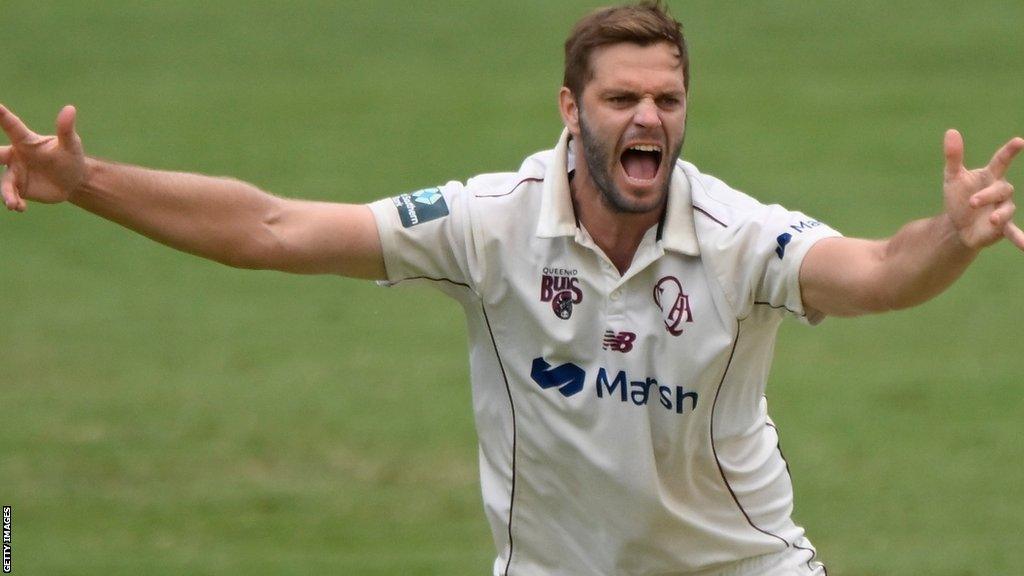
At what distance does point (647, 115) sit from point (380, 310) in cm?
940

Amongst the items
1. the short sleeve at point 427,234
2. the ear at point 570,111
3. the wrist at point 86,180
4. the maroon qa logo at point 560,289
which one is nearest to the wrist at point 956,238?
the maroon qa logo at point 560,289

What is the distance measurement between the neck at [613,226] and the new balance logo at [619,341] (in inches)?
9.7

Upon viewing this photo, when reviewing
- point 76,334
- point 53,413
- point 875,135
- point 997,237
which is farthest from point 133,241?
point 997,237

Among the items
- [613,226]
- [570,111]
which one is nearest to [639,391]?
[613,226]

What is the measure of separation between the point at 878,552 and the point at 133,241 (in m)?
8.88

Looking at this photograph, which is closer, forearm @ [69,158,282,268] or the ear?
forearm @ [69,158,282,268]

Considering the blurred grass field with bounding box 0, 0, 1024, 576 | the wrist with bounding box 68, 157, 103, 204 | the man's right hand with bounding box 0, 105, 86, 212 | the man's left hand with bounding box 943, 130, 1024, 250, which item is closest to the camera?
the man's left hand with bounding box 943, 130, 1024, 250

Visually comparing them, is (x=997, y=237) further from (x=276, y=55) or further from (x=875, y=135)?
(x=276, y=55)

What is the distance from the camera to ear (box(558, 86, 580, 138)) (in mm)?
7250

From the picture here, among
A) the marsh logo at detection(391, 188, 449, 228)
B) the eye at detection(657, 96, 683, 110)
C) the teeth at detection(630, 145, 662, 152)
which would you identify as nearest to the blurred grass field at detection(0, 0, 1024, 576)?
the marsh logo at detection(391, 188, 449, 228)

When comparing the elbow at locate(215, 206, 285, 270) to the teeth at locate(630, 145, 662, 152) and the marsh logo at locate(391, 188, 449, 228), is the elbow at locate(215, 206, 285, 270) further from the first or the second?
the teeth at locate(630, 145, 662, 152)

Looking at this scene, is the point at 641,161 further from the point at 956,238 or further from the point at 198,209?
the point at 198,209

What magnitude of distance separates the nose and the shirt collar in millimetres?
248

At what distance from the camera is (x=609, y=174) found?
7004mm
